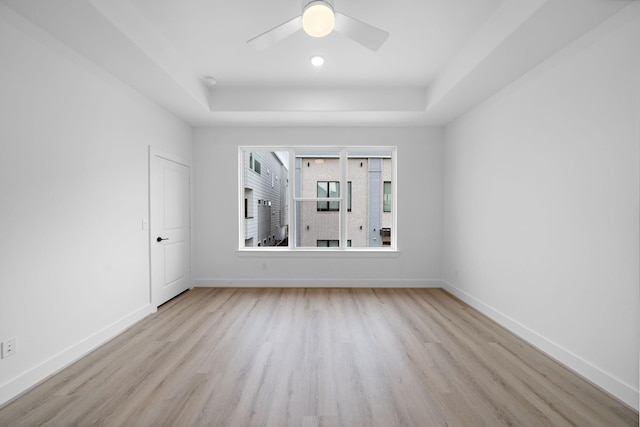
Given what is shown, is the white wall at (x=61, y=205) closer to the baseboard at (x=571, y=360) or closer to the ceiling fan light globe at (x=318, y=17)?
the ceiling fan light globe at (x=318, y=17)

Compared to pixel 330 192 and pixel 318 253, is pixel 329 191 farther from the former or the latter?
pixel 318 253

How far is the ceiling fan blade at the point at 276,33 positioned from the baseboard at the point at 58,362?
2.91 metres

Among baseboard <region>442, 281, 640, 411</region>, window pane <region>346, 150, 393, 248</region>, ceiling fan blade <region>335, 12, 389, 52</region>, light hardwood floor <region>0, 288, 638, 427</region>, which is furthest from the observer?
window pane <region>346, 150, 393, 248</region>

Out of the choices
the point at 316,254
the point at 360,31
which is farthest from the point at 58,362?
the point at 360,31

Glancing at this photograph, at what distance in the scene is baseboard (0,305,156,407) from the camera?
183cm

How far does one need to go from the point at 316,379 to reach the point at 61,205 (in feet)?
8.12

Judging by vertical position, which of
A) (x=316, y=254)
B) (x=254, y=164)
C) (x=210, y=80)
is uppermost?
(x=210, y=80)

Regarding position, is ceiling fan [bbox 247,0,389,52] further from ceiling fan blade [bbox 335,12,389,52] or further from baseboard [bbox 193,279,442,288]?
baseboard [bbox 193,279,442,288]

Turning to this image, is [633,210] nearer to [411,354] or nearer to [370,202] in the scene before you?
[411,354]

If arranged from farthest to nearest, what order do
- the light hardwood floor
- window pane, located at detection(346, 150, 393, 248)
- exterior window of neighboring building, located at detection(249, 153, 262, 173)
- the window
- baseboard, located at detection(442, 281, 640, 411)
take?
1. exterior window of neighboring building, located at detection(249, 153, 262, 173)
2. window pane, located at detection(346, 150, 393, 248)
3. the window
4. baseboard, located at detection(442, 281, 640, 411)
5. the light hardwood floor

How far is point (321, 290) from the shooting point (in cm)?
432

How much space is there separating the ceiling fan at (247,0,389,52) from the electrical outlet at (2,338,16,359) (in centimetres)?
273

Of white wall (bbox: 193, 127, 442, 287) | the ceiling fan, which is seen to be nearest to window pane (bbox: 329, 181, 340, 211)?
white wall (bbox: 193, 127, 442, 287)

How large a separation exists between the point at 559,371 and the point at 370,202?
3.51 meters
